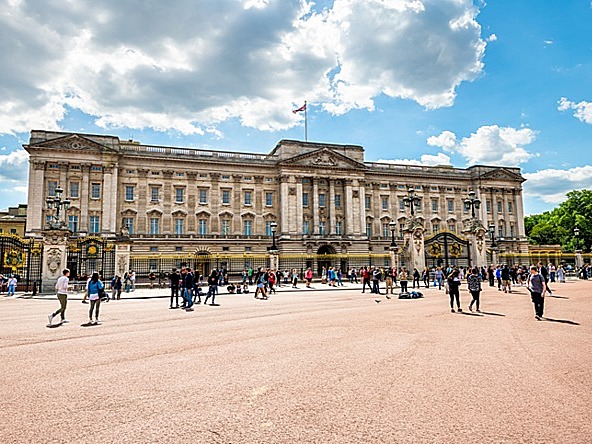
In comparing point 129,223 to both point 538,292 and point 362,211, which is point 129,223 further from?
point 538,292

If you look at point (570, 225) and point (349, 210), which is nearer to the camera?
point (349, 210)

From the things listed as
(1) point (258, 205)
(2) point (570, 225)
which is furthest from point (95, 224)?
(2) point (570, 225)

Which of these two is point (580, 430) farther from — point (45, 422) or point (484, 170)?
point (484, 170)

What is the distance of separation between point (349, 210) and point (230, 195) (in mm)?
17198

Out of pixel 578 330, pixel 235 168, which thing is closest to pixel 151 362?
pixel 578 330

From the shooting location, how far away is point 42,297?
24.2 m

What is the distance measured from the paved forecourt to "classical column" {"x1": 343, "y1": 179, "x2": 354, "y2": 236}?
152 feet

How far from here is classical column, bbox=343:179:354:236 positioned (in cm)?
5890

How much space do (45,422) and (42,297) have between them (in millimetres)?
22690

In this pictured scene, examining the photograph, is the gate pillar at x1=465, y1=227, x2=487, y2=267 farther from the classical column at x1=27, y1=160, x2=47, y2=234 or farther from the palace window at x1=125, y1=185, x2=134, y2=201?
the classical column at x1=27, y1=160, x2=47, y2=234

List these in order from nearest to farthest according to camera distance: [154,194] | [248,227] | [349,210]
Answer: [154,194]
[248,227]
[349,210]

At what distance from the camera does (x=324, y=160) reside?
194 ft

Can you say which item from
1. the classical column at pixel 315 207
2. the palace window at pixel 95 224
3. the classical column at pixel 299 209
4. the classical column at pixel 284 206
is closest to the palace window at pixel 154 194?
the palace window at pixel 95 224

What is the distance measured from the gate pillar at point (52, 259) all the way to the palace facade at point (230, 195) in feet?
76.4
